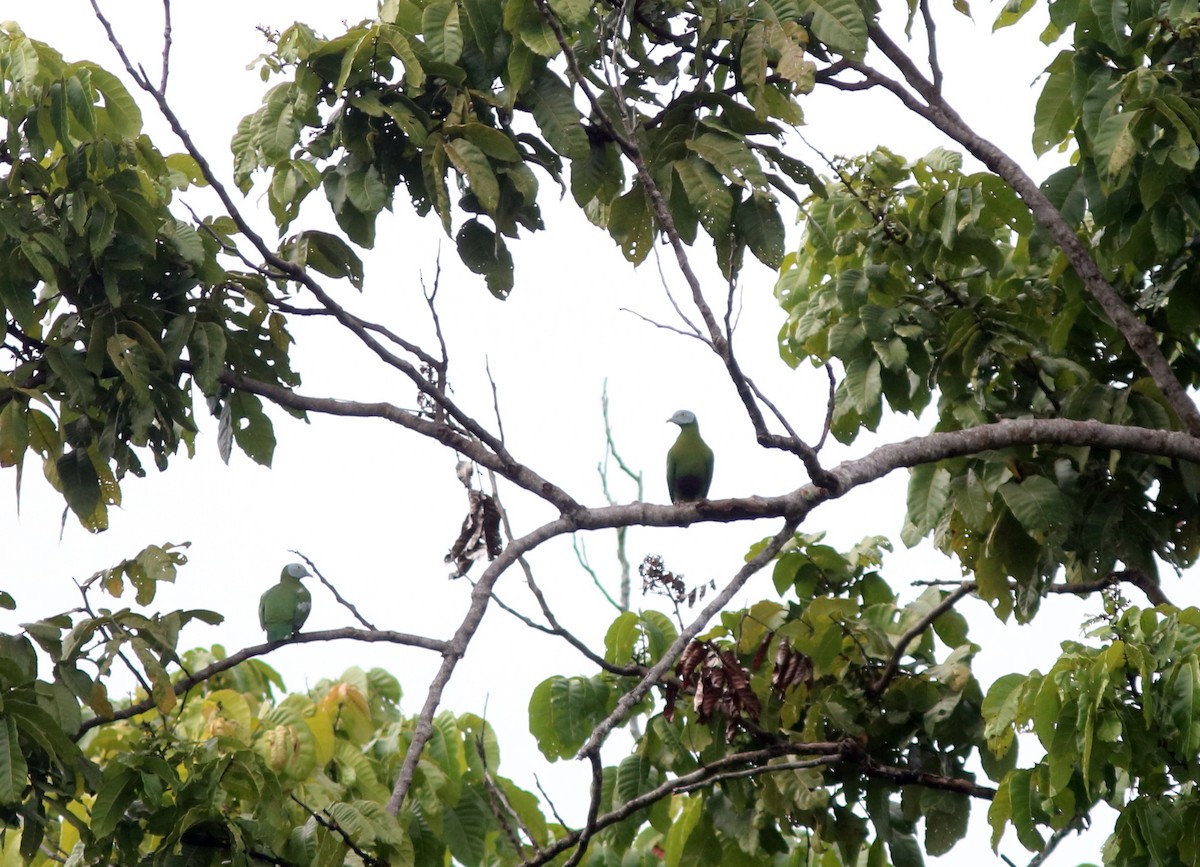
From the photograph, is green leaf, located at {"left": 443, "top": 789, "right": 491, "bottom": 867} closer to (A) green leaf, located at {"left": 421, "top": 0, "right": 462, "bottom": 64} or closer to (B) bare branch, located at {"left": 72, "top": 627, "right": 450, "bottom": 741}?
(B) bare branch, located at {"left": 72, "top": 627, "right": 450, "bottom": 741}

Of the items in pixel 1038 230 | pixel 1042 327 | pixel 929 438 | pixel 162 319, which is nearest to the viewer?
pixel 929 438

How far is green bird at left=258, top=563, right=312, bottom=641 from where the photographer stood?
17.8ft

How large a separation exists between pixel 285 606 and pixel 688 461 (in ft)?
5.94

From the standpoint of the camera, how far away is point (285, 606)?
5430mm

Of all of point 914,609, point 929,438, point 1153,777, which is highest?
point 914,609

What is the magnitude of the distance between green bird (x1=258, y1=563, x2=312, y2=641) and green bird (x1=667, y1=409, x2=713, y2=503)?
1.62 meters

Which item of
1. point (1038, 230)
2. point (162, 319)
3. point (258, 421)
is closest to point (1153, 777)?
point (1038, 230)

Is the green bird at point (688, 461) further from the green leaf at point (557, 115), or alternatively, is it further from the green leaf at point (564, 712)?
the green leaf at point (557, 115)

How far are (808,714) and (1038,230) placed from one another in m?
1.58

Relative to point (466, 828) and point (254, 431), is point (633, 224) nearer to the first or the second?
point (254, 431)

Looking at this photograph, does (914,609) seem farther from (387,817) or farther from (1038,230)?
(387,817)

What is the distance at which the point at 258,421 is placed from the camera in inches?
134

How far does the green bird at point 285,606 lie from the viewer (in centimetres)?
543

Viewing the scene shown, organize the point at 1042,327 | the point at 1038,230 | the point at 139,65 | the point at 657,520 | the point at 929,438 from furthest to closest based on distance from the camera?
1. the point at 1042,327
2. the point at 1038,230
3. the point at 929,438
4. the point at 657,520
5. the point at 139,65
